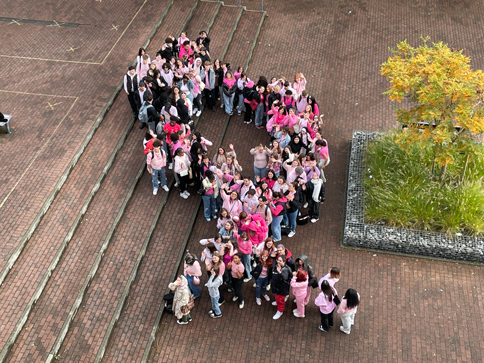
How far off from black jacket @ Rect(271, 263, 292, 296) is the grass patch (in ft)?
10.7

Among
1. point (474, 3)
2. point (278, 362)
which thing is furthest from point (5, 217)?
point (474, 3)

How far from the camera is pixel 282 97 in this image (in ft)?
46.5

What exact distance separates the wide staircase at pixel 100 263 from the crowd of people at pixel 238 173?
0.66m

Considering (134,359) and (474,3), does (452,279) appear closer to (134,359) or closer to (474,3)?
(134,359)

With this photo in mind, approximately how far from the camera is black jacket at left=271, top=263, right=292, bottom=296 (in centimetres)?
988

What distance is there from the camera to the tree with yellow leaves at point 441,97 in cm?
1095

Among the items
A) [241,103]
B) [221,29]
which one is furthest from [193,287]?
[221,29]

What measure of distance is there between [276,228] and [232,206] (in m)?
1.34

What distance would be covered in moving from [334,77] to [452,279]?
27.5 feet

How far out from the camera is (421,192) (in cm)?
1230

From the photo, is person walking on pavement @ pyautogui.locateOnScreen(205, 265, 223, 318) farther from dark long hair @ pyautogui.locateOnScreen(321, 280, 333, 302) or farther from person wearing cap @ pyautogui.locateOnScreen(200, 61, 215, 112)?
person wearing cap @ pyautogui.locateOnScreen(200, 61, 215, 112)

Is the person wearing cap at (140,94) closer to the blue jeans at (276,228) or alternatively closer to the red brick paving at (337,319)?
the red brick paving at (337,319)

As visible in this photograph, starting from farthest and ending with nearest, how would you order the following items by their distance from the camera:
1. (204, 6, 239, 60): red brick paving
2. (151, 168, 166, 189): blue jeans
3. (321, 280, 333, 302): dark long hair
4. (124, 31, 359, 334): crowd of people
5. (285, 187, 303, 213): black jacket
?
1. (204, 6, 239, 60): red brick paving
2. (151, 168, 166, 189): blue jeans
3. (285, 187, 303, 213): black jacket
4. (124, 31, 359, 334): crowd of people
5. (321, 280, 333, 302): dark long hair

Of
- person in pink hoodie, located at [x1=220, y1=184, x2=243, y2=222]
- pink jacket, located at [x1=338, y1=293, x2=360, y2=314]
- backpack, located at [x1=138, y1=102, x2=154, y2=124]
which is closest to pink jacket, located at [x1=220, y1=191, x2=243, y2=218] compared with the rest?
person in pink hoodie, located at [x1=220, y1=184, x2=243, y2=222]
